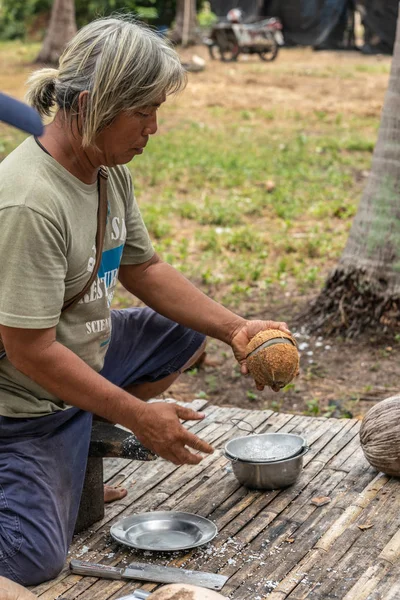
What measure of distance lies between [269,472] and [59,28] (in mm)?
15185

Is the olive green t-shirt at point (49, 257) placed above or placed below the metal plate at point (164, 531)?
above

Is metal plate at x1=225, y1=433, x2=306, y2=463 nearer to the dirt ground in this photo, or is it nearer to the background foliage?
the dirt ground

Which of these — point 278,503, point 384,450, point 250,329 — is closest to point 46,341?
point 250,329

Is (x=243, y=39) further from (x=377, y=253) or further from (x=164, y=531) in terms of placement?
(x=164, y=531)

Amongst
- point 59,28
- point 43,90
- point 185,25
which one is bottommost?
point 185,25

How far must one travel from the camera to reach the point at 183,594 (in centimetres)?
248

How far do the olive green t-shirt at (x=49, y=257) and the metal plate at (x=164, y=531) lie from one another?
488 millimetres

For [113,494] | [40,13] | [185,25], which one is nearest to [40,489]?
[113,494]

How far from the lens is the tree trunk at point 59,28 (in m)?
16.9

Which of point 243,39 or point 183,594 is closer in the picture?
point 183,594

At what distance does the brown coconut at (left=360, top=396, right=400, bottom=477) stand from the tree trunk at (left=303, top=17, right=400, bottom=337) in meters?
1.90

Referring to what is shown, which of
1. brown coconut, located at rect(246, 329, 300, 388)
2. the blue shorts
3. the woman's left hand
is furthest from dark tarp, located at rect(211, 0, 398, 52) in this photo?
the blue shorts

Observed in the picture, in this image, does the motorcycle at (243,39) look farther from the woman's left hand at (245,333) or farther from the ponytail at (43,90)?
the ponytail at (43,90)

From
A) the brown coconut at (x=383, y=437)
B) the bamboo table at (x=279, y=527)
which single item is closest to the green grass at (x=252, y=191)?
the bamboo table at (x=279, y=527)
